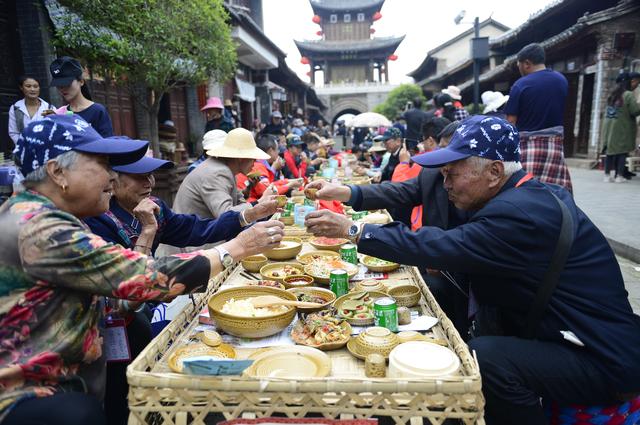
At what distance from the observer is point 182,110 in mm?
11375

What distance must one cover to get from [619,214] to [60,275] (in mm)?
7486

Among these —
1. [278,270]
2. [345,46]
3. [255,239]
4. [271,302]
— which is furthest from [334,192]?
[345,46]

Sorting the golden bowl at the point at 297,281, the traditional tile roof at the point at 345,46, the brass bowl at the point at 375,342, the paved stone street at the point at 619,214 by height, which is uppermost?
the traditional tile roof at the point at 345,46

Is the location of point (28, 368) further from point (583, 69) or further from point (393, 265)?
point (583, 69)

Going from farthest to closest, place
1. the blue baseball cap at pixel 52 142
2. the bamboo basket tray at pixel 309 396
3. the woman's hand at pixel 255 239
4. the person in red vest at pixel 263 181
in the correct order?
1. the person in red vest at pixel 263 181
2. the woman's hand at pixel 255 239
3. the blue baseball cap at pixel 52 142
4. the bamboo basket tray at pixel 309 396

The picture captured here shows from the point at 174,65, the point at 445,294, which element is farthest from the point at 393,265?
the point at 174,65

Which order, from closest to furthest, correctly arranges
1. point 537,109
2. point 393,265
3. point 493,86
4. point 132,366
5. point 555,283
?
point 132,366 < point 555,283 < point 393,265 < point 537,109 < point 493,86

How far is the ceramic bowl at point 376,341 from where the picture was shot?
1.77 m

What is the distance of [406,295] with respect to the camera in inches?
90.9

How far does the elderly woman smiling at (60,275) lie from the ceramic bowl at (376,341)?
2.25 ft

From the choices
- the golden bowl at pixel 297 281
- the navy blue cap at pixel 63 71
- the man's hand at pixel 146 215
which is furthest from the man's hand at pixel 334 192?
the navy blue cap at pixel 63 71

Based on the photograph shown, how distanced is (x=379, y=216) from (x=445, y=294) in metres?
1.36

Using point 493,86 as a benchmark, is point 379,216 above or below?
below

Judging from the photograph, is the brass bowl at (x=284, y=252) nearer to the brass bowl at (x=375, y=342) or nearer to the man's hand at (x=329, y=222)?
the man's hand at (x=329, y=222)
